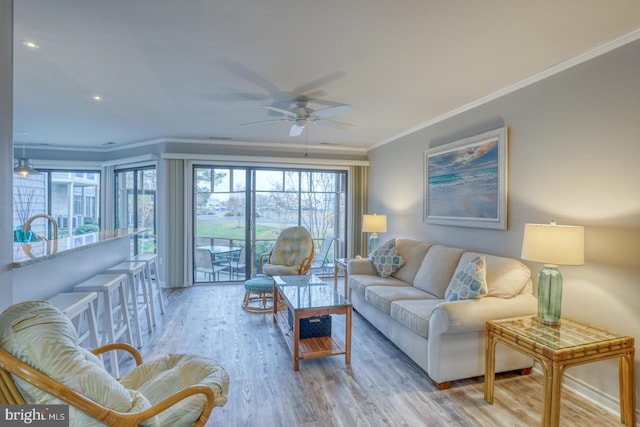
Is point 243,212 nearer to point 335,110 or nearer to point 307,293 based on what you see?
point 307,293

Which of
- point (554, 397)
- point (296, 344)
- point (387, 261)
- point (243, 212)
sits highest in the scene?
point (243, 212)

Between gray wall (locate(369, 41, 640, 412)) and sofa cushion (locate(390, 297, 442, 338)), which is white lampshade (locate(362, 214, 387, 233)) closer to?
gray wall (locate(369, 41, 640, 412))

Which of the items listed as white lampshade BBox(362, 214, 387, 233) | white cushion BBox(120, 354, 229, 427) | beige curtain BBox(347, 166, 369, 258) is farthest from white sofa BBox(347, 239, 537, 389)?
beige curtain BBox(347, 166, 369, 258)

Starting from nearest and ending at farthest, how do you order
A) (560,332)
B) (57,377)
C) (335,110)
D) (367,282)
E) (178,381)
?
(57,377) < (178,381) < (560,332) < (335,110) < (367,282)

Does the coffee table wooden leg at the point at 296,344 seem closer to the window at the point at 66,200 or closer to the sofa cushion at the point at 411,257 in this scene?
the sofa cushion at the point at 411,257

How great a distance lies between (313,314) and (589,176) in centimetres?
241

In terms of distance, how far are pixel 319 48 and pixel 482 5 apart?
106 cm

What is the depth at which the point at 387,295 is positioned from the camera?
3.30m

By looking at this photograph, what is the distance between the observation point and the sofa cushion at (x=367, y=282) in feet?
12.4

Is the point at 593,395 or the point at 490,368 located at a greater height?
the point at 490,368

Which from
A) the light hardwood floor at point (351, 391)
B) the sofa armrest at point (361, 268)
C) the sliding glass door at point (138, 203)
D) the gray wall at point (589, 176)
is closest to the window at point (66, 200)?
the sliding glass door at point (138, 203)

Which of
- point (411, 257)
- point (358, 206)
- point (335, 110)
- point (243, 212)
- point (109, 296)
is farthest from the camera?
point (358, 206)

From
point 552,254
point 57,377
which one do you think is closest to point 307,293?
point 552,254

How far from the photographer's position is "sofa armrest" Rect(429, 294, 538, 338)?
243 cm
